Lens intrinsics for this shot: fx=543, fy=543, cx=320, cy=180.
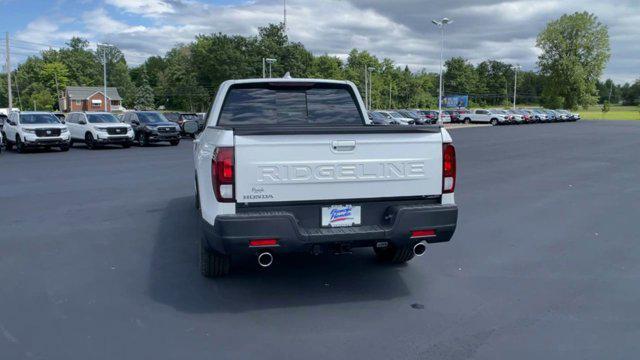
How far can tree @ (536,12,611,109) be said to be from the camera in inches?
3637

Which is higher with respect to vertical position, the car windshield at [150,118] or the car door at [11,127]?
the car windshield at [150,118]

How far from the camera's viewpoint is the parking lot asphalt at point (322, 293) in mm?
4109

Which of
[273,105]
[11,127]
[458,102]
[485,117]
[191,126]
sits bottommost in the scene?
[11,127]

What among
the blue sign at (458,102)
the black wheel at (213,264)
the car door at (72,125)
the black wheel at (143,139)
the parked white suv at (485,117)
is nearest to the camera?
the black wheel at (213,264)

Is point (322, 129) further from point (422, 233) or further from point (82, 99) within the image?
point (82, 99)

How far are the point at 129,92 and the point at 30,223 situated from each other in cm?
12611

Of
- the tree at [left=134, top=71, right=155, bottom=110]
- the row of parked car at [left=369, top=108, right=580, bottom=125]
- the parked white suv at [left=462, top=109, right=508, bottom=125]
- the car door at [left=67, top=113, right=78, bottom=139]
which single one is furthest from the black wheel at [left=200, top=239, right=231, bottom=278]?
the tree at [left=134, top=71, right=155, bottom=110]

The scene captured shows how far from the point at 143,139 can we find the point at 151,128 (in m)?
0.90

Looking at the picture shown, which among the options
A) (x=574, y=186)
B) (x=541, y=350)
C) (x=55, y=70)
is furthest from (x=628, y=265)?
(x=55, y=70)

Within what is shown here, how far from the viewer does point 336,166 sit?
4727mm

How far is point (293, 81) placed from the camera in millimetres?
6273

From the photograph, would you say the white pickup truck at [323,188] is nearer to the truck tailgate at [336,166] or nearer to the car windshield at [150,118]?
the truck tailgate at [336,166]

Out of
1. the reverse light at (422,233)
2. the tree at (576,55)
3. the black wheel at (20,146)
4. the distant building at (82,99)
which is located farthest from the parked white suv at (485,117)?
the distant building at (82,99)

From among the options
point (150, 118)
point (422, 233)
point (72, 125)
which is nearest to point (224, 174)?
point (422, 233)
